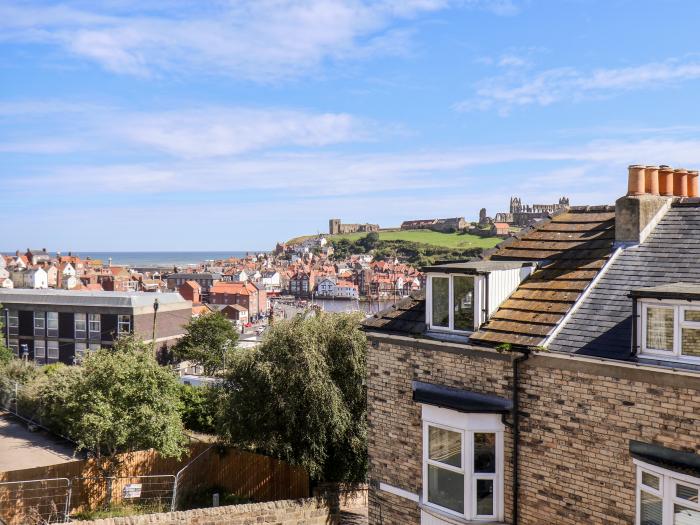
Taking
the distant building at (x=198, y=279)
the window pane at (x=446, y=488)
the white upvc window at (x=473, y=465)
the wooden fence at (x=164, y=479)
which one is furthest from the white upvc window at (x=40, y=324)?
the distant building at (x=198, y=279)

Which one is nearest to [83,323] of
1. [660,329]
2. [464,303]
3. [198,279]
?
[464,303]

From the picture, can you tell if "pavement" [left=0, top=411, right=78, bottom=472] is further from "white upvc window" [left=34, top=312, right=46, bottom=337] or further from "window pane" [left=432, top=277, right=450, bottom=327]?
"white upvc window" [left=34, top=312, right=46, bottom=337]

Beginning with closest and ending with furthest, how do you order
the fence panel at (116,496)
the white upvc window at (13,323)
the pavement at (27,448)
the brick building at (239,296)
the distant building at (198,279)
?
the fence panel at (116,496) → the pavement at (27,448) → the white upvc window at (13,323) → the brick building at (239,296) → the distant building at (198,279)

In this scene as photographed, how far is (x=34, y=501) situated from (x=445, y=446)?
42.4 ft

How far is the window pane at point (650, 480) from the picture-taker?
8.06 meters

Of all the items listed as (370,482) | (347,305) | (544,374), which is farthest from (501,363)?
(347,305)

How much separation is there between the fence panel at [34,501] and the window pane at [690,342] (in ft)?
50.4

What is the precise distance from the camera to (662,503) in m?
7.93

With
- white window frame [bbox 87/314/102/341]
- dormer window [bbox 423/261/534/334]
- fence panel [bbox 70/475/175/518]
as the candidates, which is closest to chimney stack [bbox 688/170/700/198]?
Answer: dormer window [bbox 423/261/534/334]

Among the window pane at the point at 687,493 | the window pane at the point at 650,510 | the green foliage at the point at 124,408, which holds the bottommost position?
the green foliage at the point at 124,408

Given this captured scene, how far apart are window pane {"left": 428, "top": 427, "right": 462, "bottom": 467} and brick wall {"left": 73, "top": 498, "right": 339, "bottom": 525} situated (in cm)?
A: 742

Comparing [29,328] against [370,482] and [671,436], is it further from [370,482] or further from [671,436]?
[671,436]

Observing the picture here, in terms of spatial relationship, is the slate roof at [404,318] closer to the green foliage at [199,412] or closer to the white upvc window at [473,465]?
the white upvc window at [473,465]

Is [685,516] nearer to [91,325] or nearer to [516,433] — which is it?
[516,433]
